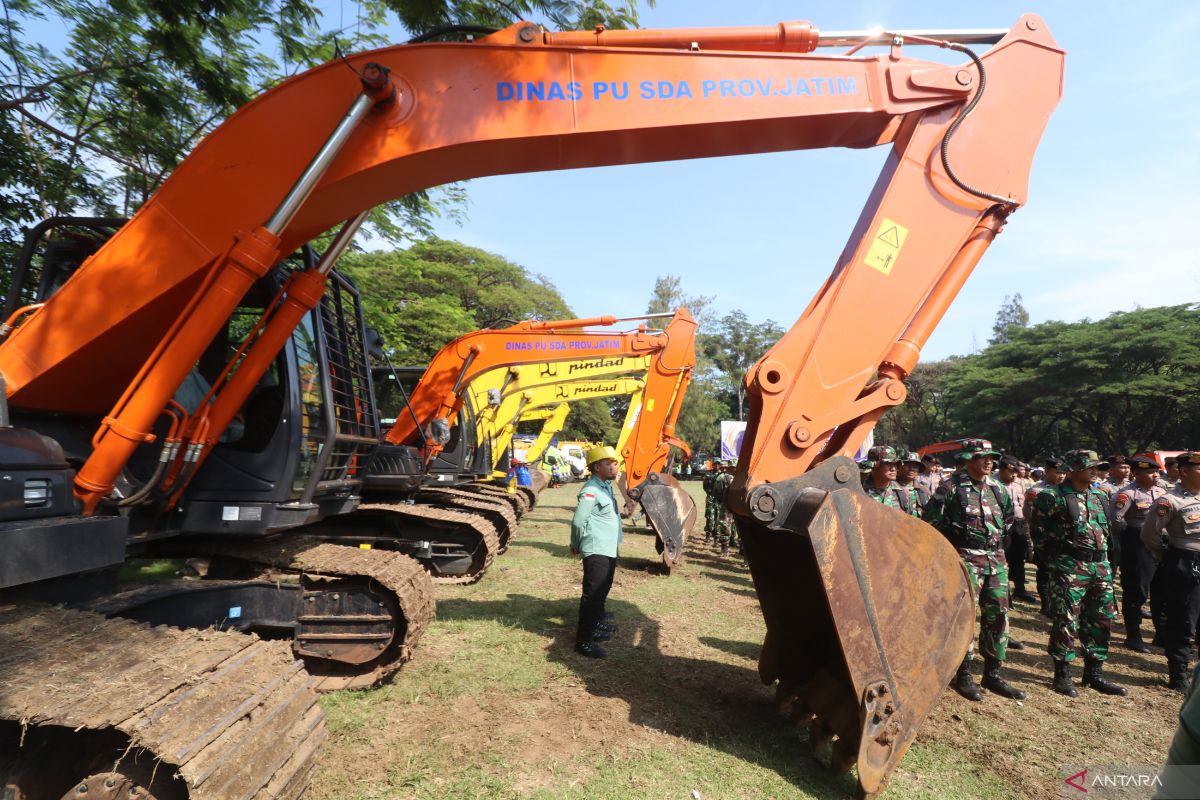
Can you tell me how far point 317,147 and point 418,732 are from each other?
360cm

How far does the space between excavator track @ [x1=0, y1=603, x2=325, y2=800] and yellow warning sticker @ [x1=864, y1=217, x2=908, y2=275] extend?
3.70 metres

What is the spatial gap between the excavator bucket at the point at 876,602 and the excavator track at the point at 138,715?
241cm

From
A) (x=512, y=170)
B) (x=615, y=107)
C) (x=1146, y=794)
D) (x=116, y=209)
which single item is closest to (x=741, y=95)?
(x=615, y=107)

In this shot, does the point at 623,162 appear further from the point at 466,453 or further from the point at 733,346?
the point at 733,346

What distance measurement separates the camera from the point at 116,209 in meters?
7.71

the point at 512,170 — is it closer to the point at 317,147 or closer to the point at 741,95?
the point at 317,147

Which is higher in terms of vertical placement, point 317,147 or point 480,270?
point 480,270

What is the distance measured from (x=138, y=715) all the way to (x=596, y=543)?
12.9ft

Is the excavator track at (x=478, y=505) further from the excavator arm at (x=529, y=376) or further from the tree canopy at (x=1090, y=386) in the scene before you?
the tree canopy at (x=1090, y=386)

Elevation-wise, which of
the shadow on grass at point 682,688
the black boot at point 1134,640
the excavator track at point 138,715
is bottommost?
the shadow on grass at point 682,688

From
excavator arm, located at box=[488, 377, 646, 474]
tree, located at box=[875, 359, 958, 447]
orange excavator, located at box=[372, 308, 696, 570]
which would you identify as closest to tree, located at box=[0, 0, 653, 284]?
orange excavator, located at box=[372, 308, 696, 570]

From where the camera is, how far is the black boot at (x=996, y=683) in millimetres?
5176

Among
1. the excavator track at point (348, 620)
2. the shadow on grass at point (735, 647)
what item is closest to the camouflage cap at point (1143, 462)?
the shadow on grass at point (735, 647)

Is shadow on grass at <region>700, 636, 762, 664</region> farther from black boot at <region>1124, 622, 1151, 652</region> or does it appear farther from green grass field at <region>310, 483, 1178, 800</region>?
black boot at <region>1124, 622, 1151, 652</region>
